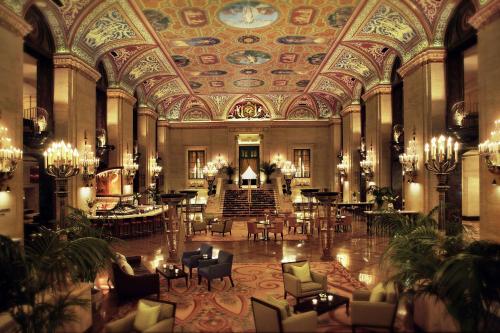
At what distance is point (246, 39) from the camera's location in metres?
13.6

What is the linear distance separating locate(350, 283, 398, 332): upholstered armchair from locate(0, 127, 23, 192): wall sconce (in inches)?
285

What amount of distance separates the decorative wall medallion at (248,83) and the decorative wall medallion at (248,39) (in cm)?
638

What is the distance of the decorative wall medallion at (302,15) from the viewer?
1105cm

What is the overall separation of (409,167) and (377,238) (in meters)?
2.55

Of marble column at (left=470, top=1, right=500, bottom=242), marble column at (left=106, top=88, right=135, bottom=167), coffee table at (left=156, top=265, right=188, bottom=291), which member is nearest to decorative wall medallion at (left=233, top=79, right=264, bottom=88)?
marble column at (left=106, top=88, right=135, bottom=167)

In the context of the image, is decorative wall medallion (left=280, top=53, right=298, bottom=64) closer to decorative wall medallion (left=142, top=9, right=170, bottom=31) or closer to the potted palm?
decorative wall medallion (left=142, top=9, right=170, bottom=31)

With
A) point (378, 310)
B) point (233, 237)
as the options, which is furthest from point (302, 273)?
point (233, 237)

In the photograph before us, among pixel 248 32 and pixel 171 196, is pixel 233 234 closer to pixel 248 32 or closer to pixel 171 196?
pixel 171 196

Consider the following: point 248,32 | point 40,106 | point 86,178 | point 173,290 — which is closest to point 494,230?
point 173,290

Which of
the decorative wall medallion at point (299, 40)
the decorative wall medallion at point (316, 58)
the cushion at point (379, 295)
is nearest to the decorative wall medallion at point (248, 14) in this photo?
the decorative wall medallion at point (299, 40)

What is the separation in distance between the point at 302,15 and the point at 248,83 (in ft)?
31.8

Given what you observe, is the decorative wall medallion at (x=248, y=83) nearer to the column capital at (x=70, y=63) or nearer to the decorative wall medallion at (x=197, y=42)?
the decorative wall medallion at (x=197, y=42)

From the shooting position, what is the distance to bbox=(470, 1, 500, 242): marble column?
25.5 ft

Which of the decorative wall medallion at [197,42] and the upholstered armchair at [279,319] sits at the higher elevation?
the decorative wall medallion at [197,42]
